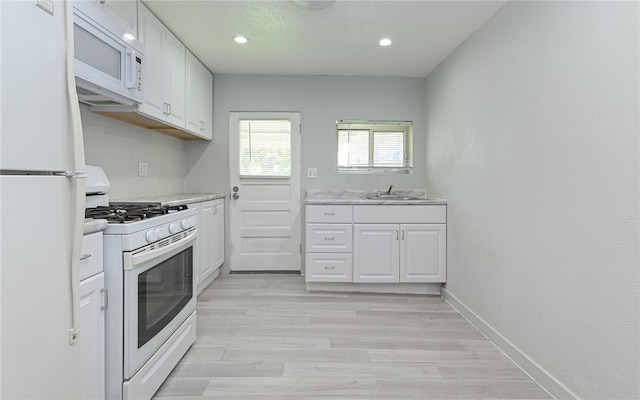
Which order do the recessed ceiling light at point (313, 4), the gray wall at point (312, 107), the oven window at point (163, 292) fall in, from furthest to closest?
1. the gray wall at point (312, 107)
2. the recessed ceiling light at point (313, 4)
3. the oven window at point (163, 292)

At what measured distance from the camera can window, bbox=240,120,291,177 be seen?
3.99m

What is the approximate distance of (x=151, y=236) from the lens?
5.23 ft

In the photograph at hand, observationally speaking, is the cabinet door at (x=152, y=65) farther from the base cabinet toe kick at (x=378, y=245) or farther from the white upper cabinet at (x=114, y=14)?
the base cabinet toe kick at (x=378, y=245)

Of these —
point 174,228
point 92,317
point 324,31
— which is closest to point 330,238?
point 174,228

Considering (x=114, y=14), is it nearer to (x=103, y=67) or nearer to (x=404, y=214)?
(x=103, y=67)

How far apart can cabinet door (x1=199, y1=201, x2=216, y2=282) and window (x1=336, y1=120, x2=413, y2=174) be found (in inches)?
61.3

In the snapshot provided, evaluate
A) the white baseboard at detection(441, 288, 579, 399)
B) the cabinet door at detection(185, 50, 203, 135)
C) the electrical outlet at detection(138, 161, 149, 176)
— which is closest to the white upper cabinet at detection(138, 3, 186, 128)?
the cabinet door at detection(185, 50, 203, 135)

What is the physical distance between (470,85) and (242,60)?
A: 7.11 feet

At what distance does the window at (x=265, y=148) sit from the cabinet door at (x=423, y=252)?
1.60 m

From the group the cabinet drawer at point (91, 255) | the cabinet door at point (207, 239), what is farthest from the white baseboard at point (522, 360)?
the cabinet door at point (207, 239)

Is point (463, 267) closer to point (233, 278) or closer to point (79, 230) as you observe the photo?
point (233, 278)

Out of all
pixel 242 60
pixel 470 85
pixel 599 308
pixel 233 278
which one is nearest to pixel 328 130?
pixel 242 60

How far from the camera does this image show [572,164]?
164 cm

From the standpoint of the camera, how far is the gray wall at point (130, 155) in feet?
7.66
